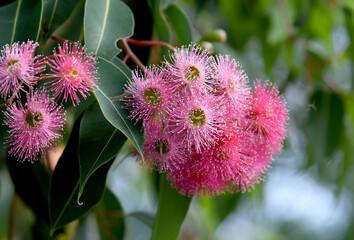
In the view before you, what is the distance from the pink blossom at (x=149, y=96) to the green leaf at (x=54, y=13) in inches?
11.9

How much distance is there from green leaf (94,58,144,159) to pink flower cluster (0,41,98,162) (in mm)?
19

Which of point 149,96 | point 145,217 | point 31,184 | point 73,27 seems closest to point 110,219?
point 145,217

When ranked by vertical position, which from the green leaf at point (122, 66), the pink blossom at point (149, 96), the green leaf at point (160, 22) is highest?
the green leaf at point (160, 22)

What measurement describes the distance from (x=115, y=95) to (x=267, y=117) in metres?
0.35

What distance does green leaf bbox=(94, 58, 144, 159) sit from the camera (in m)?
0.86

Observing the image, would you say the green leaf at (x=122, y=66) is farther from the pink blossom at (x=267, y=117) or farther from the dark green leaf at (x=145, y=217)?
the dark green leaf at (x=145, y=217)

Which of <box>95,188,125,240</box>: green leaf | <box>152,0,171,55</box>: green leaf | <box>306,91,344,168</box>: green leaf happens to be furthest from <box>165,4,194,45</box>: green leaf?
<box>306,91,344,168</box>: green leaf

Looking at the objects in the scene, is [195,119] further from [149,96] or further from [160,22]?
[160,22]

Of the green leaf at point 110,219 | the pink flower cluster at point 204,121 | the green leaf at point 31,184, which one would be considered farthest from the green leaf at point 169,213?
the green leaf at point 110,219

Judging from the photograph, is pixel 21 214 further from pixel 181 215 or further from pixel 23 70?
pixel 23 70

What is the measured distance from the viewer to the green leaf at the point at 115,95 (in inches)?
34.0

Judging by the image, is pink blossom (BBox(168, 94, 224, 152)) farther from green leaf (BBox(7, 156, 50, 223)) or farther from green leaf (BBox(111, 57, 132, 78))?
green leaf (BBox(7, 156, 50, 223))

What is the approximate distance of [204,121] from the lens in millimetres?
940

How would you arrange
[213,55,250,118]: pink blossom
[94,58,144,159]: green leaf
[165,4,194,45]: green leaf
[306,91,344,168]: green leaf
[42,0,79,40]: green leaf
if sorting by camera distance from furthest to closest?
1. [306,91,344,168]: green leaf
2. [165,4,194,45]: green leaf
3. [42,0,79,40]: green leaf
4. [213,55,250,118]: pink blossom
5. [94,58,144,159]: green leaf
